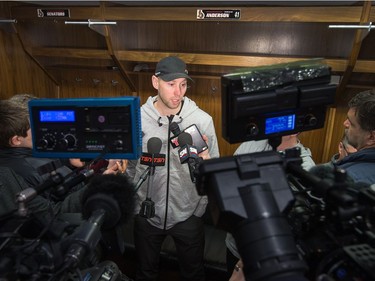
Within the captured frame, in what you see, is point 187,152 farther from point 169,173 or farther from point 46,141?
point 46,141

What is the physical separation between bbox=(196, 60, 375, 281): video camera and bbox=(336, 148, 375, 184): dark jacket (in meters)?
0.52

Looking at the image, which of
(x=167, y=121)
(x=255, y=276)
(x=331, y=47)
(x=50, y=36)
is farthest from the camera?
(x=50, y=36)

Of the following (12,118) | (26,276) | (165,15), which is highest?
(165,15)

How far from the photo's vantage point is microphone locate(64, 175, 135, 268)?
604mm

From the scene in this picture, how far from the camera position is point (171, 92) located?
6.02 feet

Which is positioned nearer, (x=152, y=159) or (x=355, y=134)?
(x=355, y=134)

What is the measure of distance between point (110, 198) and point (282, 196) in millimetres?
398

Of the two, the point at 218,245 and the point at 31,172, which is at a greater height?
the point at 31,172

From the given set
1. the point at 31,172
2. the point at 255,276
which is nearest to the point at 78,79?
the point at 31,172

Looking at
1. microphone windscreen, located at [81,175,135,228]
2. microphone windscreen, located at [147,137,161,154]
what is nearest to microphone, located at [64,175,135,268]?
microphone windscreen, located at [81,175,135,228]

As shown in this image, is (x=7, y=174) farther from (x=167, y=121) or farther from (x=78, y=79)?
(x=78, y=79)

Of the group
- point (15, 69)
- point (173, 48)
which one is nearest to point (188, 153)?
point (173, 48)

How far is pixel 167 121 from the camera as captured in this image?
6.06ft

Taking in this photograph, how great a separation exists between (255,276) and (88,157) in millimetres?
847
